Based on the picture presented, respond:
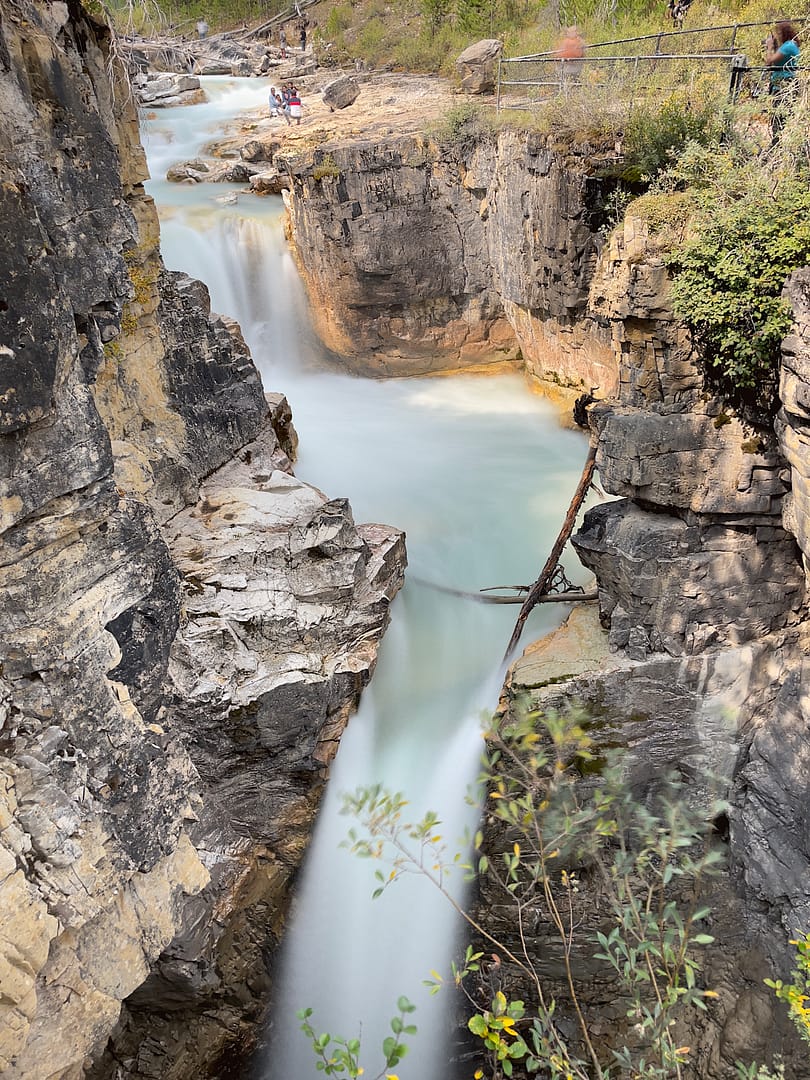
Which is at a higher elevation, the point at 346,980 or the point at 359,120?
the point at 359,120

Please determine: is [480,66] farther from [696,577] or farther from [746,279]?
[696,577]

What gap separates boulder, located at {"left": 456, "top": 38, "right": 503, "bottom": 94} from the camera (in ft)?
46.7

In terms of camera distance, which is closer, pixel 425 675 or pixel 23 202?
pixel 23 202

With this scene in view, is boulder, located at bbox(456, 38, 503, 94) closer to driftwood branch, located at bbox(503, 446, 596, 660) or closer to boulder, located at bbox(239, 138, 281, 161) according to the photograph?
boulder, located at bbox(239, 138, 281, 161)

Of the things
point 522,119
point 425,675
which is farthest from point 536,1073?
point 522,119

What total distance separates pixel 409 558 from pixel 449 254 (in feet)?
23.0

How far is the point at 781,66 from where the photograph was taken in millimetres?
7719

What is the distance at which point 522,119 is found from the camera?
11812 millimetres

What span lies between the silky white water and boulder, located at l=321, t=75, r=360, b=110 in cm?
383

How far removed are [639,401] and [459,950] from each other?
5.58m

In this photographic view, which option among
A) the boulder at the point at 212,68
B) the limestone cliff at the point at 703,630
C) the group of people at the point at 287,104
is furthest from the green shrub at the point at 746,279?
the boulder at the point at 212,68

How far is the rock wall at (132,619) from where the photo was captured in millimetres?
4199

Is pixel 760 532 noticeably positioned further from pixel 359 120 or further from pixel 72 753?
pixel 359 120

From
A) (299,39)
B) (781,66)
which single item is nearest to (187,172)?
(299,39)
